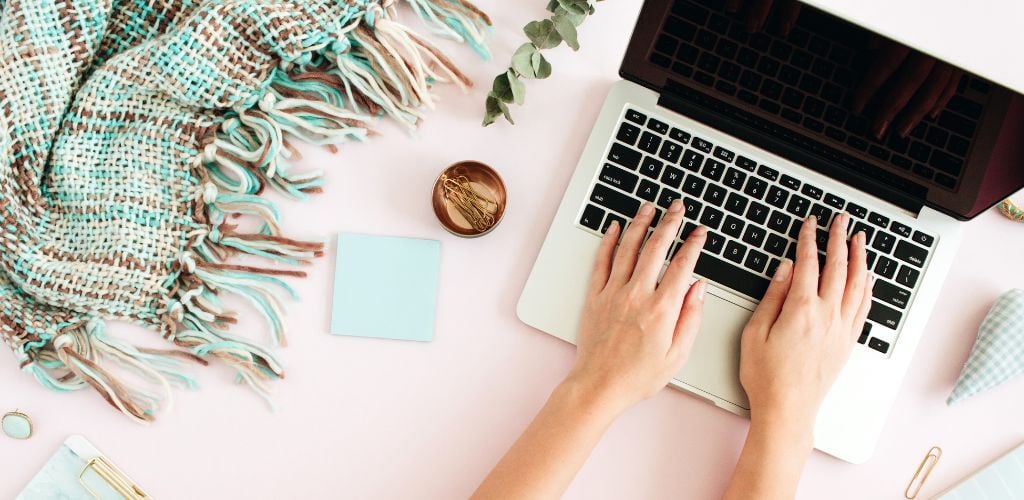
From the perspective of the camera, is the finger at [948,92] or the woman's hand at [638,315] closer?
the finger at [948,92]

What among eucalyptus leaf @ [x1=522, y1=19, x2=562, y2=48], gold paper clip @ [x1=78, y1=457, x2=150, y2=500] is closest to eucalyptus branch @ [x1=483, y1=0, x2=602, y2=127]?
eucalyptus leaf @ [x1=522, y1=19, x2=562, y2=48]

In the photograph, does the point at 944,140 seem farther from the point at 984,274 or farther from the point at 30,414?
the point at 30,414

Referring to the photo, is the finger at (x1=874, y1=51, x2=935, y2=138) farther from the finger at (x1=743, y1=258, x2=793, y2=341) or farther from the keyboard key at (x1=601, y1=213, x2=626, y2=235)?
the keyboard key at (x1=601, y1=213, x2=626, y2=235)

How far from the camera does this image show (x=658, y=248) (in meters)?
0.76

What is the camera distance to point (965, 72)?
0.62 meters

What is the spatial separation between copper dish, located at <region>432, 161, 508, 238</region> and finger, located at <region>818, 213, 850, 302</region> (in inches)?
14.5

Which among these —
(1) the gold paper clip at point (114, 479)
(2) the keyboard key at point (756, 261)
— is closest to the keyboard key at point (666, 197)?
(2) the keyboard key at point (756, 261)

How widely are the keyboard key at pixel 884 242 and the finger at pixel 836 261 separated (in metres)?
0.04

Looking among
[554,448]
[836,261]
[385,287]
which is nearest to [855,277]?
[836,261]

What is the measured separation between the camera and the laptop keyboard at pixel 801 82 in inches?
26.8

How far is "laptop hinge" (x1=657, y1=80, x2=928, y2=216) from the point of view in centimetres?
74

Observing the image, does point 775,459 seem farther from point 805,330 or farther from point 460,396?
point 460,396

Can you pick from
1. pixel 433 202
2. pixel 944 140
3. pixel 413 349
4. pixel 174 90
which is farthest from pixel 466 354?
pixel 944 140

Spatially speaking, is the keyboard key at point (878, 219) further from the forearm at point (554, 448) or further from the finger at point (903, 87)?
→ the forearm at point (554, 448)
